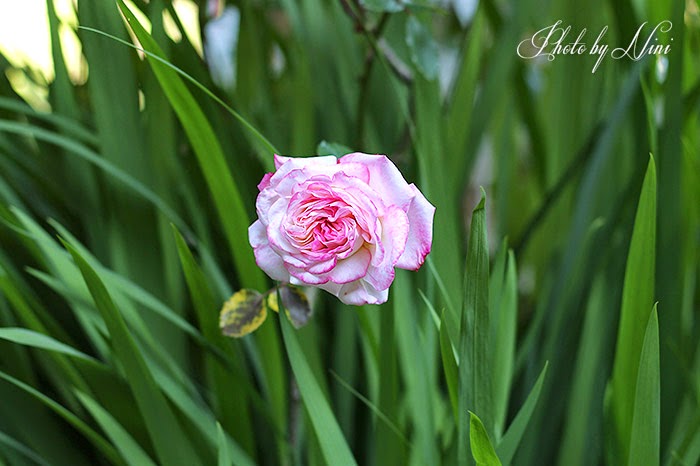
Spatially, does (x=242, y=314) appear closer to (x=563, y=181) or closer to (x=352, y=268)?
(x=352, y=268)

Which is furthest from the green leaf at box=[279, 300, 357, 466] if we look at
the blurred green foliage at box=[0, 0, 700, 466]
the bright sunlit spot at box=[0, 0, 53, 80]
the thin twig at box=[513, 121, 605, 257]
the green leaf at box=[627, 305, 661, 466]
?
the bright sunlit spot at box=[0, 0, 53, 80]

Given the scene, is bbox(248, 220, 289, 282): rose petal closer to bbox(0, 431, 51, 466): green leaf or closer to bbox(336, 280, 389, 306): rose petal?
bbox(336, 280, 389, 306): rose petal

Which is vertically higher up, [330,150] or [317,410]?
[330,150]

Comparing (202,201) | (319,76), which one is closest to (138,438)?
(202,201)

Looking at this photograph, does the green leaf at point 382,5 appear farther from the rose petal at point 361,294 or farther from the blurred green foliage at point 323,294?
the rose petal at point 361,294

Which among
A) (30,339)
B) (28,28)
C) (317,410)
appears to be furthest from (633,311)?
(28,28)
